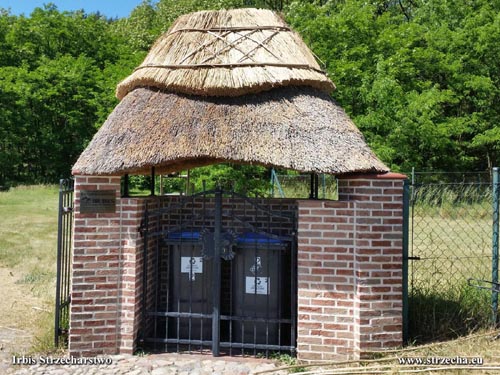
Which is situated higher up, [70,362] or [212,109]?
[212,109]

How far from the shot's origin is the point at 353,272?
4609mm

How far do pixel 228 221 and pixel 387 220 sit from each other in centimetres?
220

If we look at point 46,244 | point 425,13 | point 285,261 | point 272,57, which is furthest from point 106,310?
point 425,13

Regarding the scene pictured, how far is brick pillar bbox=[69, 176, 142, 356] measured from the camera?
4.74m

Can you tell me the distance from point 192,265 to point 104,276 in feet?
3.18

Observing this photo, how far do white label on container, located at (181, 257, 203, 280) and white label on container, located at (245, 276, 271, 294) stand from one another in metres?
0.57

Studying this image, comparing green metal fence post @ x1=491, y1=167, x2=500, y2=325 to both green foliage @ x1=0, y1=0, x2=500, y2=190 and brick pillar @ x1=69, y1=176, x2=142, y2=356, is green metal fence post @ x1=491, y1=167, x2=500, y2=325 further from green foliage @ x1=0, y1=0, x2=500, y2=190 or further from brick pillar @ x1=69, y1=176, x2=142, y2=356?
green foliage @ x1=0, y1=0, x2=500, y2=190

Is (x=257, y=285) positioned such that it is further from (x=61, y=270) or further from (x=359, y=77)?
(x=359, y=77)

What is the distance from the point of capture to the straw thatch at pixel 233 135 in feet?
15.1

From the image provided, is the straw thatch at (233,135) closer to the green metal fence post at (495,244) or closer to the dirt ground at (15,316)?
the green metal fence post at (495,244)

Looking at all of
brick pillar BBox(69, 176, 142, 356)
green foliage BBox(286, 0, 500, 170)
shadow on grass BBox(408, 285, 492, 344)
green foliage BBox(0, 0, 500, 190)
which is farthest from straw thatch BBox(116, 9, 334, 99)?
green foliage BBox(286, 0, 500, 170)

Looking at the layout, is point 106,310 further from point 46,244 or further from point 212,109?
point 46,244

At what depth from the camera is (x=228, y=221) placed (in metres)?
6.00

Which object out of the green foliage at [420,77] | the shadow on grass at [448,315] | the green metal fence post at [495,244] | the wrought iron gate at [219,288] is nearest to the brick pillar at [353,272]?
the wrought iron gate at [219,288]
